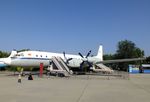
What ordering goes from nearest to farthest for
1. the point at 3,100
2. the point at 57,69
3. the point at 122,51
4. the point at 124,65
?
the point at 3,100, the point at 57,69, the point at 124,65, the point at 122,51

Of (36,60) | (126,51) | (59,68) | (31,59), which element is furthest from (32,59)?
(126,51)

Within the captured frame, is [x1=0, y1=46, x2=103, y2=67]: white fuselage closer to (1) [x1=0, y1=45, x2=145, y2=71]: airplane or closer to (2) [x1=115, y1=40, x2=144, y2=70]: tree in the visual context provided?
(1) [x1=0, y1=45, x2=145, y2=71]: airplane

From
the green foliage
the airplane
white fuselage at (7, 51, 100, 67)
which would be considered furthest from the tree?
white fuselage at (7, 51, 100, 67)

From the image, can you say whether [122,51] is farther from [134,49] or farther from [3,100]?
[3,100]

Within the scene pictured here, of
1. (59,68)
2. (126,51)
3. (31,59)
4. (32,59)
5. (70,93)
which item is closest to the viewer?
(70,93)

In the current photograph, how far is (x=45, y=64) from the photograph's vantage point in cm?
4338

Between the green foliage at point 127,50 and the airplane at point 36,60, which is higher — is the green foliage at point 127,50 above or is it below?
above

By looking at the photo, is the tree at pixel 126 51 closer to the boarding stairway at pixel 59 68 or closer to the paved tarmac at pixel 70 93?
the boarding stairway at pixel 59 68

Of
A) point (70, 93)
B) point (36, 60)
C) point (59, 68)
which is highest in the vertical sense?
point (36, 60)

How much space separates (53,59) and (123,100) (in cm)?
2999

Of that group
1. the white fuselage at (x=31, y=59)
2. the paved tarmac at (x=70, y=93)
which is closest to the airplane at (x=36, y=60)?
the white fuselage at (x=31, y=59)

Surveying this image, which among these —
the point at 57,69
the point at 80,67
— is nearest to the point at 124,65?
the point at 80,67

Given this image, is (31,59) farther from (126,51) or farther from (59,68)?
(126,51)

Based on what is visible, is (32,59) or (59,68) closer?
(32,59)
